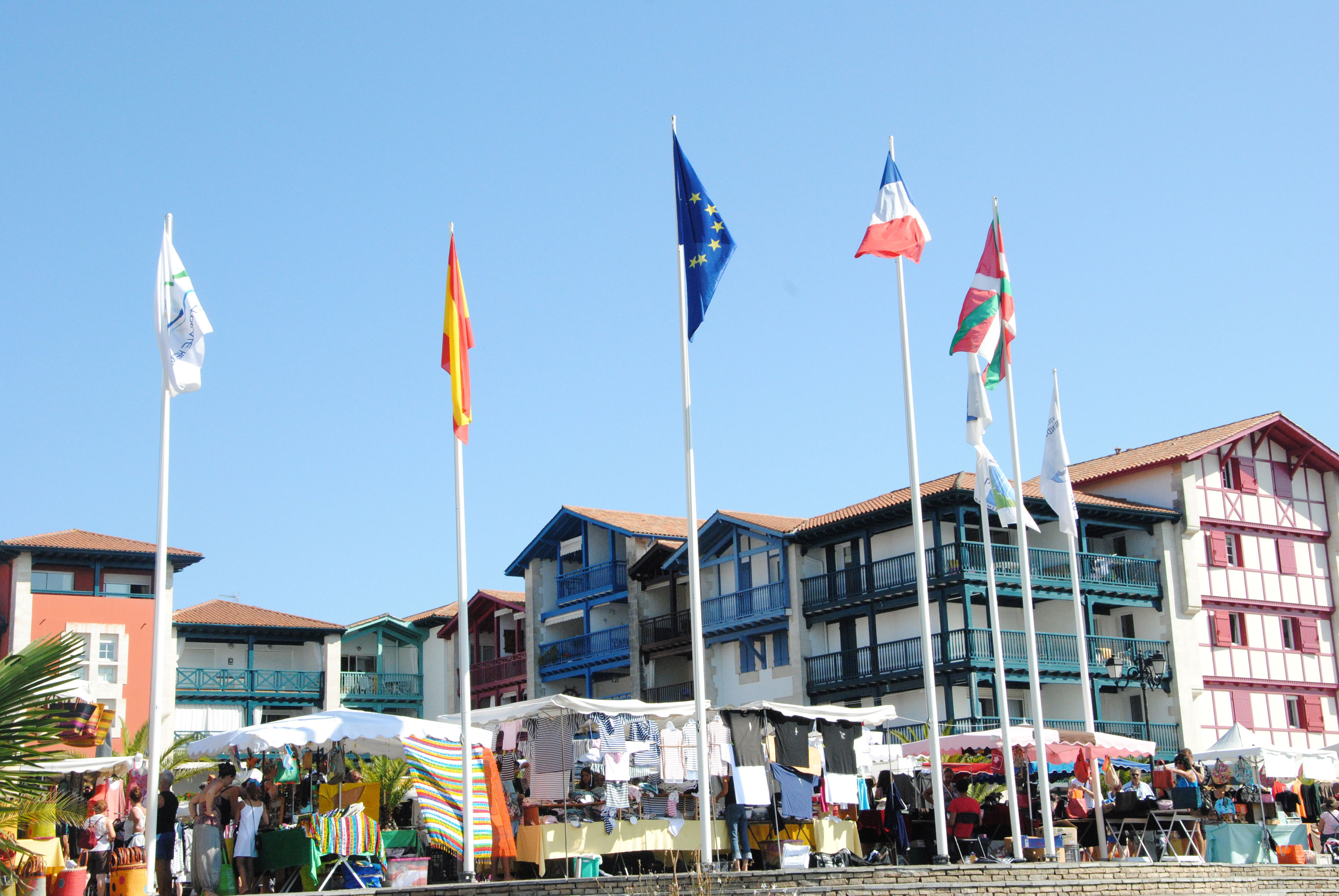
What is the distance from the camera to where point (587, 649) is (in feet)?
167

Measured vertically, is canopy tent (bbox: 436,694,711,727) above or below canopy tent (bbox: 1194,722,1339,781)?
above

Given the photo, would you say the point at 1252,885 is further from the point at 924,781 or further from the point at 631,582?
the point at 631,582

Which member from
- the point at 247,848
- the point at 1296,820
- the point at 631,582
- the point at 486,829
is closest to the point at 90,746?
the point at 247,848

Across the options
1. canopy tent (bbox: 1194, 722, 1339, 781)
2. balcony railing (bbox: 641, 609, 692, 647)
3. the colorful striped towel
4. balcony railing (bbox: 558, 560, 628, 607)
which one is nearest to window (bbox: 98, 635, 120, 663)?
balcony railing (bbox: 558, 560, 628, 607)

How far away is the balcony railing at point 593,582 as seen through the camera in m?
50.4

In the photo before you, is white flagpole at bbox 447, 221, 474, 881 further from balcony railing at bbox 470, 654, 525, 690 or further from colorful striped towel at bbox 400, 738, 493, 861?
balcony railing at bbox 470, 654, 525, 690

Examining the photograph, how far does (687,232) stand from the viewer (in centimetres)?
1708

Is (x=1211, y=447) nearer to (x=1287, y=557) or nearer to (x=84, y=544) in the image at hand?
(x=1287, y=557)

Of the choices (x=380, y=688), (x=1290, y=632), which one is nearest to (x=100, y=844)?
(x=1290, y=632)

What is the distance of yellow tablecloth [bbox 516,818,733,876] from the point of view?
17.9 m

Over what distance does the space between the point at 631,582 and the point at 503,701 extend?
25.4ft

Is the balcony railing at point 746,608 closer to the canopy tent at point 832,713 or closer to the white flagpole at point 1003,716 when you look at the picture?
the white flagpole at point 1003,716

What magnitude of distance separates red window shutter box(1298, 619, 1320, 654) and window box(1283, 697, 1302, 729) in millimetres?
1544

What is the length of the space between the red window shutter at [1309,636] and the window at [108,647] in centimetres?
3602
